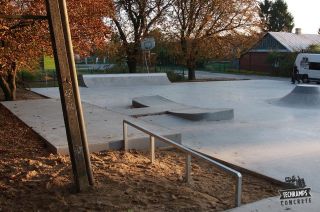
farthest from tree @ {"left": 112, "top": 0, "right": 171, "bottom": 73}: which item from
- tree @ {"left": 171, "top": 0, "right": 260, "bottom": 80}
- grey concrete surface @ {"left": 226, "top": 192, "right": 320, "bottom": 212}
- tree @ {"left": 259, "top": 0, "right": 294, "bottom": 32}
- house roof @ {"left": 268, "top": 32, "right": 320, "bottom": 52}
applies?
tree @ {"left": 259, "top": 0, "right": 294, "bottom": 32}

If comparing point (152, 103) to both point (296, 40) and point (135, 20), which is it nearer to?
point (135, 20)

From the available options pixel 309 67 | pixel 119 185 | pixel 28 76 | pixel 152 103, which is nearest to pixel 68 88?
pixel 119 185

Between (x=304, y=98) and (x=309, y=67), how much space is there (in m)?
12.4

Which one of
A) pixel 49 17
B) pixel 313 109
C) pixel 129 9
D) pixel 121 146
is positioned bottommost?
pixel 313 109

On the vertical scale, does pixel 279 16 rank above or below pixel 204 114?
above

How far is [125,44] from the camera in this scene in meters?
28.2

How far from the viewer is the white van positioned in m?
24.7

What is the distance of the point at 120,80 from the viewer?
896 inches

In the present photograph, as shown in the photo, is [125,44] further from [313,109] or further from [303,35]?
[303,35]

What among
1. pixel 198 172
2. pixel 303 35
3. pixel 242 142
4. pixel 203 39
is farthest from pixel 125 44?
pixel 303 35

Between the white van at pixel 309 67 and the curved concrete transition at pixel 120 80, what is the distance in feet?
28.1

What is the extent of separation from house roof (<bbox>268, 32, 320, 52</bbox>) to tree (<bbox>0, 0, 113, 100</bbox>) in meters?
34.1

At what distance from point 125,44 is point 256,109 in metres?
17.0

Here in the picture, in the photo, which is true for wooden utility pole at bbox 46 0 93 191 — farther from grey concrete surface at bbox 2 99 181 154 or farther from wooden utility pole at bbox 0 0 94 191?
grey concrete surface at bbox 2 99 181 154
